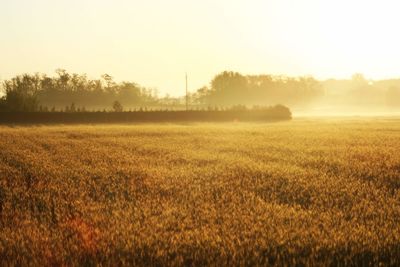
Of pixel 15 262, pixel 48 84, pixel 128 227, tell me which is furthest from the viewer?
pixel 48 84

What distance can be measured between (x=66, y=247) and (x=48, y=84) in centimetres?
12067

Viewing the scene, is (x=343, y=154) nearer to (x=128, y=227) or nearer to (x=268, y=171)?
(x=268, y=171)

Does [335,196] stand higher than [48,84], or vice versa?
[48,84]

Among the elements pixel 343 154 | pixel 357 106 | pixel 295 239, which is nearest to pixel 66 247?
pixel 295 239

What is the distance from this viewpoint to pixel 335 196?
846 centimetres

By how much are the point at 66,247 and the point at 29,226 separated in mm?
1245

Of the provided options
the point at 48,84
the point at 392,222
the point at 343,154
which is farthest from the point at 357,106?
the point at 392,222

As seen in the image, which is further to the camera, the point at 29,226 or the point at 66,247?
the point at 29,226

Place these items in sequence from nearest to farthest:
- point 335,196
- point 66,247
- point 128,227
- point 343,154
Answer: point 66,247, point 128,227, point 335,196, point 343,154

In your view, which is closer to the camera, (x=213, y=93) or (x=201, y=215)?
(x=201, y=215)

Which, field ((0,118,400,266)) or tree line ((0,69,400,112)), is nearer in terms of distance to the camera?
field ((0,118,400,266))

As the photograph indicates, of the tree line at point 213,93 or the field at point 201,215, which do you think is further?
the tree line at point 213,93

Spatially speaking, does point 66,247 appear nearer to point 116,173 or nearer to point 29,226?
point 29,226

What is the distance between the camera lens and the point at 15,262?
5.12m
